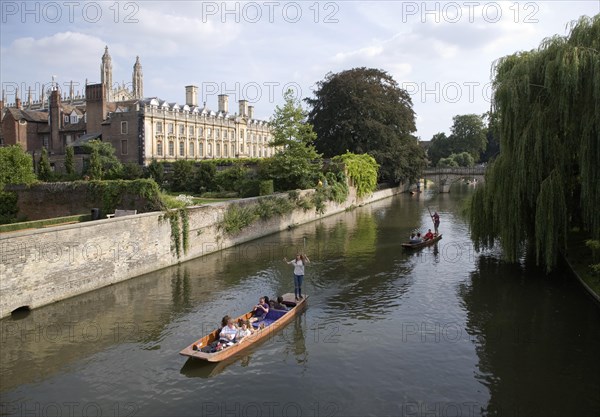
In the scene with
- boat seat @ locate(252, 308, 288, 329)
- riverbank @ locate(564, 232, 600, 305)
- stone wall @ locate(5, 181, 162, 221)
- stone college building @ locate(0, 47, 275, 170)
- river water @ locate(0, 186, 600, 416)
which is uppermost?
stone college building @ locate(0, 47, 275, 170)

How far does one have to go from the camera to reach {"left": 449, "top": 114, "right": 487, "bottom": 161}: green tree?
101 m

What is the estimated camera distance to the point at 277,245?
26797 millimetres

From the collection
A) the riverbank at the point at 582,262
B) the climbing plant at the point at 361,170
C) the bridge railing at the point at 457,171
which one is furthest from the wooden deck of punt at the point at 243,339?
the bridge railing at the point at 457,171

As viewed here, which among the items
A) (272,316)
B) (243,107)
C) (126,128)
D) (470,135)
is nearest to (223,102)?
(243,107)

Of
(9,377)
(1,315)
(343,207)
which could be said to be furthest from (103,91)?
(9,377)

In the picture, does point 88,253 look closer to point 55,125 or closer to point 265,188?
point 265,188

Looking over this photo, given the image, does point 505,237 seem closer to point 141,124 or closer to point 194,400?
point 194,400

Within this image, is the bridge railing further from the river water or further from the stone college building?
the river water

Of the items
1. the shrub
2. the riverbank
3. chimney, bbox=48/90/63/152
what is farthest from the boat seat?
chimney, bbox=48/90/63/152

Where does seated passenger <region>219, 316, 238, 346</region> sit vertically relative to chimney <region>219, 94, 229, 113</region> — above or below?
below

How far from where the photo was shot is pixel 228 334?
1188 centimetres

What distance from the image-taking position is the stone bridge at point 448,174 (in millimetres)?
72875

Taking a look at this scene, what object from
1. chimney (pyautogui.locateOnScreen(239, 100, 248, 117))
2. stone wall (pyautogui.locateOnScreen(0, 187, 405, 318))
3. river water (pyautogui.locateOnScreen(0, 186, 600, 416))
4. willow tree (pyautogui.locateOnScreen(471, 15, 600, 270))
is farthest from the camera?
chimney (pyautogui.locateOnScreen(239, 100, 248, 117))

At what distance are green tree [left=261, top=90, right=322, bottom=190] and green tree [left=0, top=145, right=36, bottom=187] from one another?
16.2m
